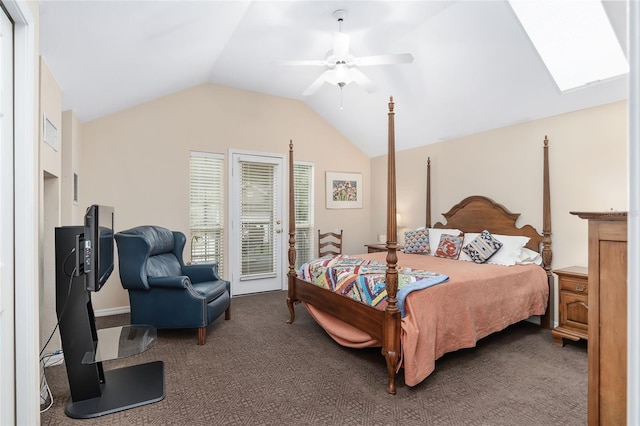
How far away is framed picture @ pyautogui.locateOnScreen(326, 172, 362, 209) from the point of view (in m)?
5.75

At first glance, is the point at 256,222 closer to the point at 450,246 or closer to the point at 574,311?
the point at 450,246

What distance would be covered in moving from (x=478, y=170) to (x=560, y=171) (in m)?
0.92

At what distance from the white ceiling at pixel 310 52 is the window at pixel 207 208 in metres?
1.03

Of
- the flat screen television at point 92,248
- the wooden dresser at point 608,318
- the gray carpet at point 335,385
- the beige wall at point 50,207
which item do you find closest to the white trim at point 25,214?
the flat screen television at point 92,248

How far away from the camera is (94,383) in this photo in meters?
2.24

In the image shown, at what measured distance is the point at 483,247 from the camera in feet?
12.2

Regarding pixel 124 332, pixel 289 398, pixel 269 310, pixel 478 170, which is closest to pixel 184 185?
pixel 269 310

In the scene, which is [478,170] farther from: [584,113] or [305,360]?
[305,360]

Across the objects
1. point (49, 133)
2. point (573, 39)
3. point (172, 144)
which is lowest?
point (49, 133)

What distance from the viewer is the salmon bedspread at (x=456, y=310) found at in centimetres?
238

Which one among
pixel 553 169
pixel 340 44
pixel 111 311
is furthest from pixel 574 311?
pixel 111 311

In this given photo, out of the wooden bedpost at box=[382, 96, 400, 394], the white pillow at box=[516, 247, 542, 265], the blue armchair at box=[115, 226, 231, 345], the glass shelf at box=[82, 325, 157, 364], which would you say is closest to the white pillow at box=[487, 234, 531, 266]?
the white pillow at box=[516, 247, 542, 265]

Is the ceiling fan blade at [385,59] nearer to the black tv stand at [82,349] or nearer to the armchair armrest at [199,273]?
the black tv stand at [82,349]

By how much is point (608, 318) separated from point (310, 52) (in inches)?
138
